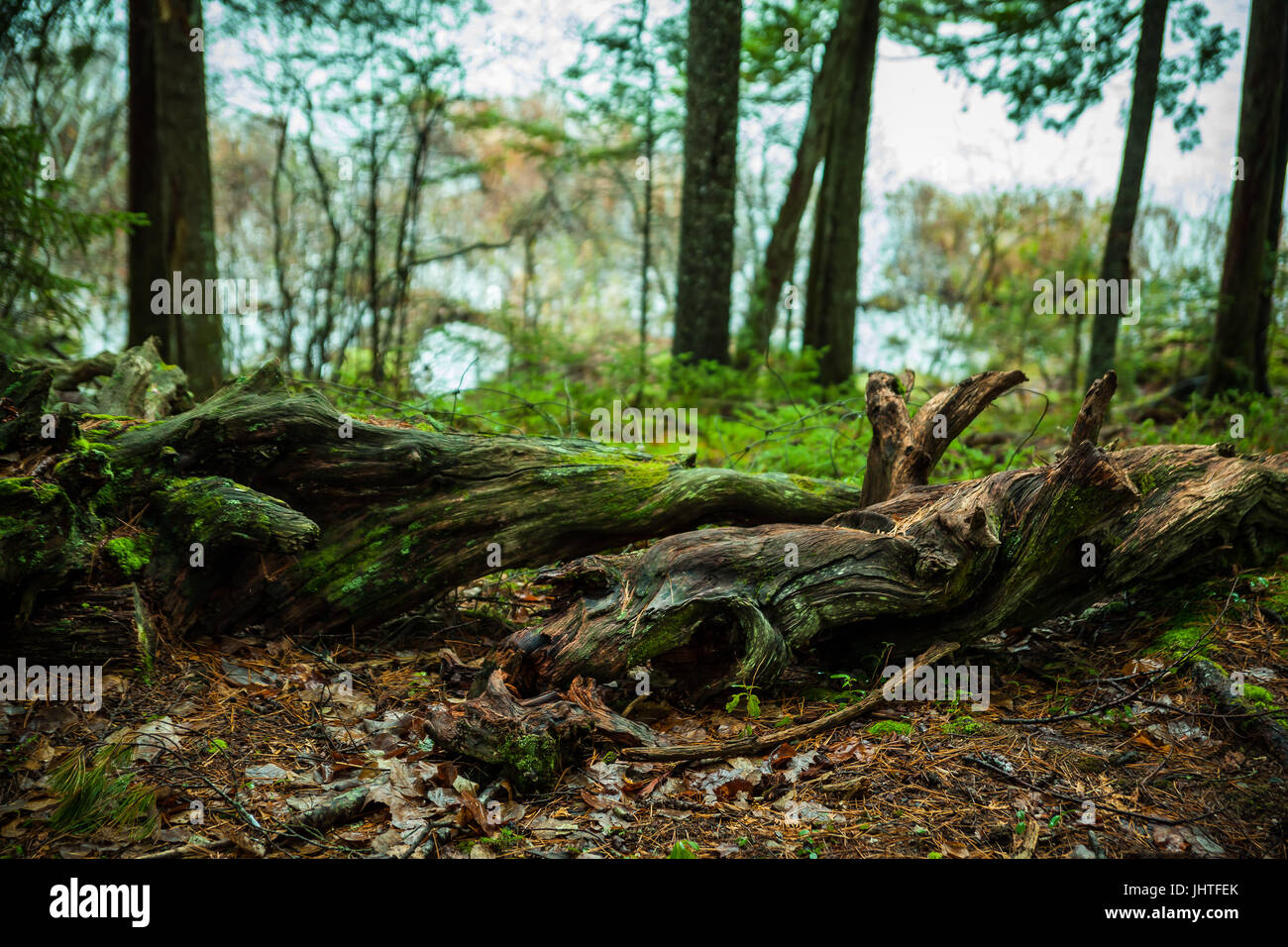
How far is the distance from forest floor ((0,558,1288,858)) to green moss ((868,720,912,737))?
13mm

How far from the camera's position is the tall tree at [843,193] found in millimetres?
11203

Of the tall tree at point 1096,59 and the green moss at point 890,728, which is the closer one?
the green moss at point 890,728

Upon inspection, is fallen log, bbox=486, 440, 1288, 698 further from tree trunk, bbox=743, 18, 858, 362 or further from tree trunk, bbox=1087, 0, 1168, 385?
tree trunk, bbox=743, 18, 858, 362

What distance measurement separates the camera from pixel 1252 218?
9.21 meters

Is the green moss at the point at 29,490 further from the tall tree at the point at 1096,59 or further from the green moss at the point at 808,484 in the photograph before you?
the tall tree at the point at 1096,59

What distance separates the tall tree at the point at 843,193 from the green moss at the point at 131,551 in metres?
8.97

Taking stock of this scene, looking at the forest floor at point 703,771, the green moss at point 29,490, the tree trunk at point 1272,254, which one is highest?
the tree trunk at point 1272,254

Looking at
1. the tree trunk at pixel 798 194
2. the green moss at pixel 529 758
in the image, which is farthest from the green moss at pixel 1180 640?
the tree trunk at pixel 798 194

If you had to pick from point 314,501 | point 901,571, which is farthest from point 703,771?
point 314,501

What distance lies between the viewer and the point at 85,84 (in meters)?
19.8

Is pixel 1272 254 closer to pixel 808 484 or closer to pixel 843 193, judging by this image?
pixel 843 193
